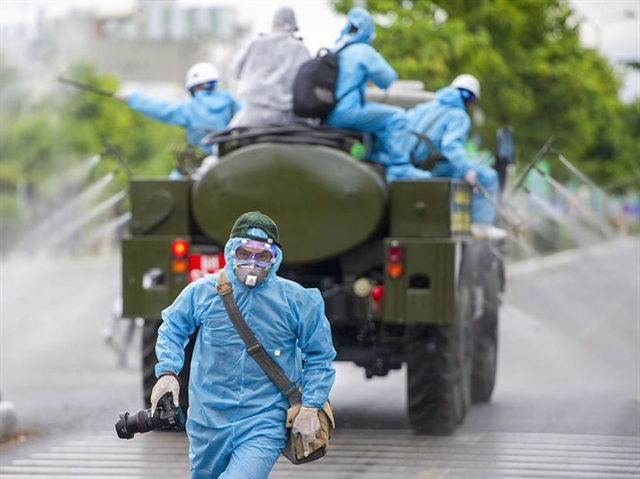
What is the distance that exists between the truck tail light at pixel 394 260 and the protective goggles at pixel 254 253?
4695 millimetres

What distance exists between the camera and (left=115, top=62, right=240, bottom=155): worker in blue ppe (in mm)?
14266

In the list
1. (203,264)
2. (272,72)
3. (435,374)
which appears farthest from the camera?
(272,72)

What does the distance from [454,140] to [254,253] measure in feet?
21.2

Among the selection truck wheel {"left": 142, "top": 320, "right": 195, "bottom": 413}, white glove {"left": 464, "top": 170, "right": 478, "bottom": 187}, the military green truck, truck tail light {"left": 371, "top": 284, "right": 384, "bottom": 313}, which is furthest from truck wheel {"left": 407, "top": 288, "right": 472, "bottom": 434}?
truck wheel {"left": 142, "top": 320, "right": 195, "bottom": 413}

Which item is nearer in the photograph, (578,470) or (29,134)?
(578,470)

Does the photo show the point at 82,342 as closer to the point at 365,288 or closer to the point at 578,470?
the point at 365,288

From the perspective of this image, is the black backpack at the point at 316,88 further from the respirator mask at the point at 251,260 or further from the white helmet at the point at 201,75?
the respirator mask at the point at 251,260

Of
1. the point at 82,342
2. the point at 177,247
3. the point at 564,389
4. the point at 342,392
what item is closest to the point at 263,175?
the point at 177,247

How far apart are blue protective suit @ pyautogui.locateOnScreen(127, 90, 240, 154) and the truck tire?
98.3 inches

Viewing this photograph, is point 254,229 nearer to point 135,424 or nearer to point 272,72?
point 135,424

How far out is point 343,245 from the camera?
12039 mm

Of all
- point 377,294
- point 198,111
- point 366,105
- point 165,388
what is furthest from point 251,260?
point 198,111

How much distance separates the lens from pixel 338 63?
41.8 feet

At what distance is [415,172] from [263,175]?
1.37m
